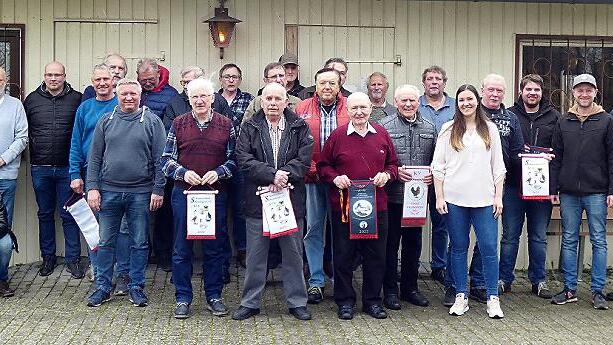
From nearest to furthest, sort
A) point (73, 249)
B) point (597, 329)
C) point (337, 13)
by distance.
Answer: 1. point (597, 329)
2. point (73, 249)
3. point (337, 13)

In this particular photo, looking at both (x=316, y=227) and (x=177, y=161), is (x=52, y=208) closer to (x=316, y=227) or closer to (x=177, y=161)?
(x=177, y=161)

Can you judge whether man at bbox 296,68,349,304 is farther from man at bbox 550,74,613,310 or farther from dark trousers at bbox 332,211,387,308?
man at bbox 550,74,613,310

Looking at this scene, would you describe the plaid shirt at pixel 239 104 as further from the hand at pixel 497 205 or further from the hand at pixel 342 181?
the hand at pixel 497 205

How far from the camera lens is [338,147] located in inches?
269

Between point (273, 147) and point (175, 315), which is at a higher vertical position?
point (273, 147)

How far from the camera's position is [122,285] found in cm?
746

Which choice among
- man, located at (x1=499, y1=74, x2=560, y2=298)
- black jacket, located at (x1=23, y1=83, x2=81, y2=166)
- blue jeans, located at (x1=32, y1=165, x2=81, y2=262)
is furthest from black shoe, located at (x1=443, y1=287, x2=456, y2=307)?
black jacket, located at (x1=23, y1=83, x2=81, y2=166)

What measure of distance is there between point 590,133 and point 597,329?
1.62 metres

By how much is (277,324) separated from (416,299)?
1327 mm

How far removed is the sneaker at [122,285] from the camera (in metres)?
7.44

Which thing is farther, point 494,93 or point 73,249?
point 73,249

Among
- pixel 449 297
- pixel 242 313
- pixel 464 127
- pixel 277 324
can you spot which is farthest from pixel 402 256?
pixel 242 313

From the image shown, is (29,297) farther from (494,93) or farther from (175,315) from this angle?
(494,93)

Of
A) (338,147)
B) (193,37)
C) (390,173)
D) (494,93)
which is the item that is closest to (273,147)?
(338,147)
